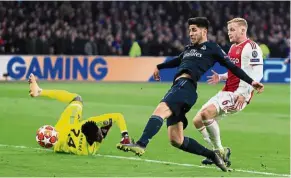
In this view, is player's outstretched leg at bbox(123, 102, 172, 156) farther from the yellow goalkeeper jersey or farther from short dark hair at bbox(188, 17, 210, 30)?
the yellow goalkeeper jersey

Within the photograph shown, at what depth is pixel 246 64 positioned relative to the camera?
1197 centimetres

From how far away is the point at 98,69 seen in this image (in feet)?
114

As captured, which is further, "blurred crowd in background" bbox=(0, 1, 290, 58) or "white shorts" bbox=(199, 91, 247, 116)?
"blurred crowd in background" bbox=(0, 1, 290, 58)

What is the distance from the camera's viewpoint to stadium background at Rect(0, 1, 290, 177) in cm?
1340

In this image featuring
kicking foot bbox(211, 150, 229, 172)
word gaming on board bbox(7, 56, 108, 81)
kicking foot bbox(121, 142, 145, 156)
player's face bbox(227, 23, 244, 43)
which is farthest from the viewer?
word gaming on board bbox(7, 56, 108, 81)

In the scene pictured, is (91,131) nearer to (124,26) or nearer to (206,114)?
(206,114)

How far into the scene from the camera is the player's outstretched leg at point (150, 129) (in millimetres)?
9398

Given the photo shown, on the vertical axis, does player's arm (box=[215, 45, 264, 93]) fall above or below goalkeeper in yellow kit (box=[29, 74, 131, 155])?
above

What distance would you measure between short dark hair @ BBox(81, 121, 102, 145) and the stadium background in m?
0.35

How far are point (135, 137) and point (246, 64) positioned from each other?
166 inches

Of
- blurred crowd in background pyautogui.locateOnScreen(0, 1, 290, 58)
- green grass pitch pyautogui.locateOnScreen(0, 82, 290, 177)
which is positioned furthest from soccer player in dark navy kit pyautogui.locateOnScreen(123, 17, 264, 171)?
blurred crowd in background pyautogui.locateOnScreen(0, 1, 290, 58)

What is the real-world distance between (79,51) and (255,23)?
34.4 ft

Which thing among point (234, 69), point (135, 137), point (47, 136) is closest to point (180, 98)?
point (234, 69)

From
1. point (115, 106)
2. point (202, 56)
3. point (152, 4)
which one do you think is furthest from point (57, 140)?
point (152, 4)
